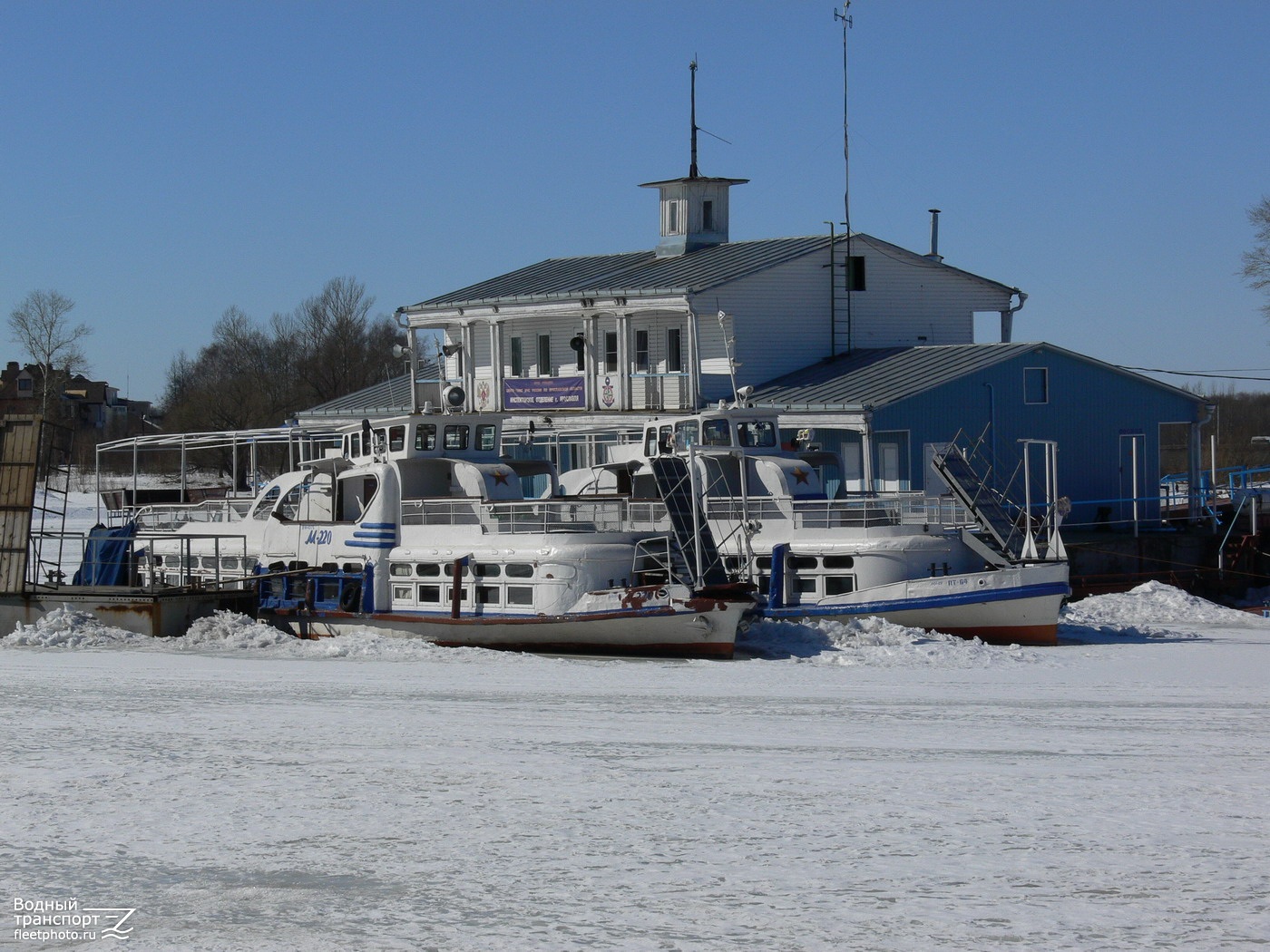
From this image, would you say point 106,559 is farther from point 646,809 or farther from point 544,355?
point 646,809

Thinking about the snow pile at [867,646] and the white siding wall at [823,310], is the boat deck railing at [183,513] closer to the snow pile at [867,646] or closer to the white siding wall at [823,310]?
the snow pile at [867,646]

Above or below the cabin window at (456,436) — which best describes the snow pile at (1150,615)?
below

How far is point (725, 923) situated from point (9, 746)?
26.5ft

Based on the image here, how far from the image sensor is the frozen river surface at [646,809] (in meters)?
9.19

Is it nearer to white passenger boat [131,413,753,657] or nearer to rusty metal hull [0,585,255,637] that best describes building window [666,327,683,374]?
white passenger boat [131,413,753,657]

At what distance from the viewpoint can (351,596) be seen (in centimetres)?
2536

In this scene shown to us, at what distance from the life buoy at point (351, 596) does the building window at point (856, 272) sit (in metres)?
19.0

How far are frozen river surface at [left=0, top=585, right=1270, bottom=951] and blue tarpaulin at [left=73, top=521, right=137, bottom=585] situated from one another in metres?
8.84

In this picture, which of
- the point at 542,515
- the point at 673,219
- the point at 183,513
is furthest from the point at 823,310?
the point at 542,515

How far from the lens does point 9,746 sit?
14289 millimetres

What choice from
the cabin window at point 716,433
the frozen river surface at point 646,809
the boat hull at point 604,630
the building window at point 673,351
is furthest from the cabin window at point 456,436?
the building window at point 673,351

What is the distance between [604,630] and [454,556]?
3153 mm

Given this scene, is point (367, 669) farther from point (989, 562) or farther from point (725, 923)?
point (725, 923)

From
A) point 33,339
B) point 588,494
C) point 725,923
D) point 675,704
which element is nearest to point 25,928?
point 725,923
